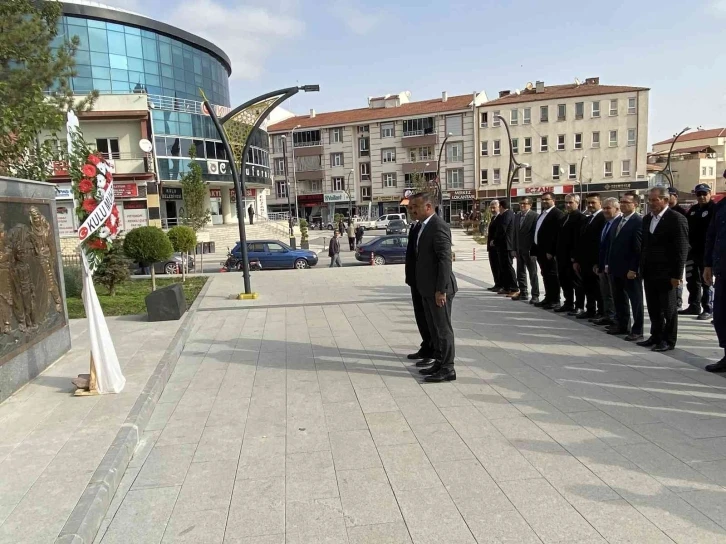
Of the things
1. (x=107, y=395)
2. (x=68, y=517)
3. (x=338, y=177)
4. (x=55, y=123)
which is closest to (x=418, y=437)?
(x=68, y=517)

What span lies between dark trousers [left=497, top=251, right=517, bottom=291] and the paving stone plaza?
380cm

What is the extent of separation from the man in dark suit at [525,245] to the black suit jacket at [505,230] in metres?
0.11

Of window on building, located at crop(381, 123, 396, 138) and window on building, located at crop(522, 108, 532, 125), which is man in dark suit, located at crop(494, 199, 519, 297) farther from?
window on building, located at crop(381, 123, 396, 138)

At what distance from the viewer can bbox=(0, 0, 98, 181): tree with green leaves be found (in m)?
8.37

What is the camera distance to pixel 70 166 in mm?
5562

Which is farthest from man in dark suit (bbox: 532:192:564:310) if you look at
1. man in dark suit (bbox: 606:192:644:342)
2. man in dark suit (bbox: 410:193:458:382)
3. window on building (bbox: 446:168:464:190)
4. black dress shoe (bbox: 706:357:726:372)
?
window on building (bbox: 446:168:464:190)

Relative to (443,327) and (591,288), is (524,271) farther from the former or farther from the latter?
(443,327)

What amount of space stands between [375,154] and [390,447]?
58.4m

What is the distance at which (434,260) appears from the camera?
5.66 metres

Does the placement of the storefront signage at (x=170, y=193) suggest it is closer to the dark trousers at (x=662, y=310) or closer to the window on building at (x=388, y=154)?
the window on building at (x=388, y=154)

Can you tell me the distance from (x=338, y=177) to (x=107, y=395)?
59.2 m

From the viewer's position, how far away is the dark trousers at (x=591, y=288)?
8.30 metres

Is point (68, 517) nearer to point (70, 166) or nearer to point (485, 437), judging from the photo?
point (485, 437)

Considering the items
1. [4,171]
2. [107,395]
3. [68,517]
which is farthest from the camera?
[4,171]
